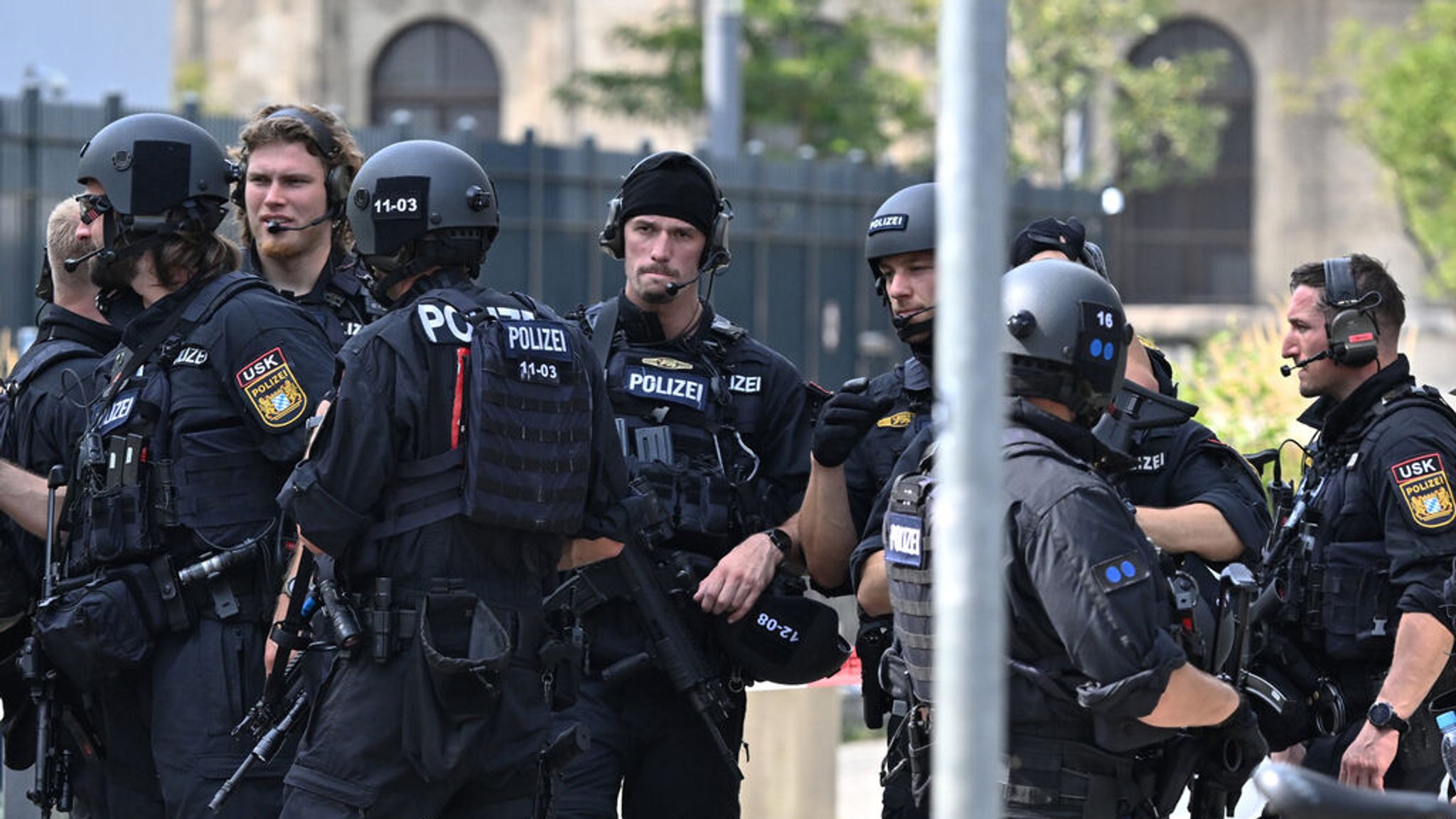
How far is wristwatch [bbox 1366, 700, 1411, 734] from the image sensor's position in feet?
18.2

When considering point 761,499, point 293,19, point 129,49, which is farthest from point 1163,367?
point 293,19

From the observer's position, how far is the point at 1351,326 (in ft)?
19.3

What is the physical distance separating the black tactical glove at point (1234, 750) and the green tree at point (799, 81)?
2164 cm

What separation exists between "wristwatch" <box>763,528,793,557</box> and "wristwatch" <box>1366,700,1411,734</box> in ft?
5.25

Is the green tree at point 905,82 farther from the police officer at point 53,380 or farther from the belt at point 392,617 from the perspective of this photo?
the belt at point 392,617

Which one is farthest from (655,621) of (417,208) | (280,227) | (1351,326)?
(1351,326)

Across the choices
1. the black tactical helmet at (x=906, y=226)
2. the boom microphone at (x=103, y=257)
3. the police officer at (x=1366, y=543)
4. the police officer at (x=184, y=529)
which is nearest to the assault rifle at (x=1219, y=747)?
the police officer at (x=1366, y=543)

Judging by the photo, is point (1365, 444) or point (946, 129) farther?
point (1365, 444)

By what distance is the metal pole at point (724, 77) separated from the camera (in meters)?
17.6

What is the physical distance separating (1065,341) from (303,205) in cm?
243

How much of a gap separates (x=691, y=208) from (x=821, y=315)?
1331 centimetres

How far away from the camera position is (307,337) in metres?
5.27

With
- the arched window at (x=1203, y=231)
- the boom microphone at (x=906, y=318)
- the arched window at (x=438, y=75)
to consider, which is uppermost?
the arched window at (x=438, y=75)

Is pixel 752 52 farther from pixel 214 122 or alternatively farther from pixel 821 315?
pixel 214 122
